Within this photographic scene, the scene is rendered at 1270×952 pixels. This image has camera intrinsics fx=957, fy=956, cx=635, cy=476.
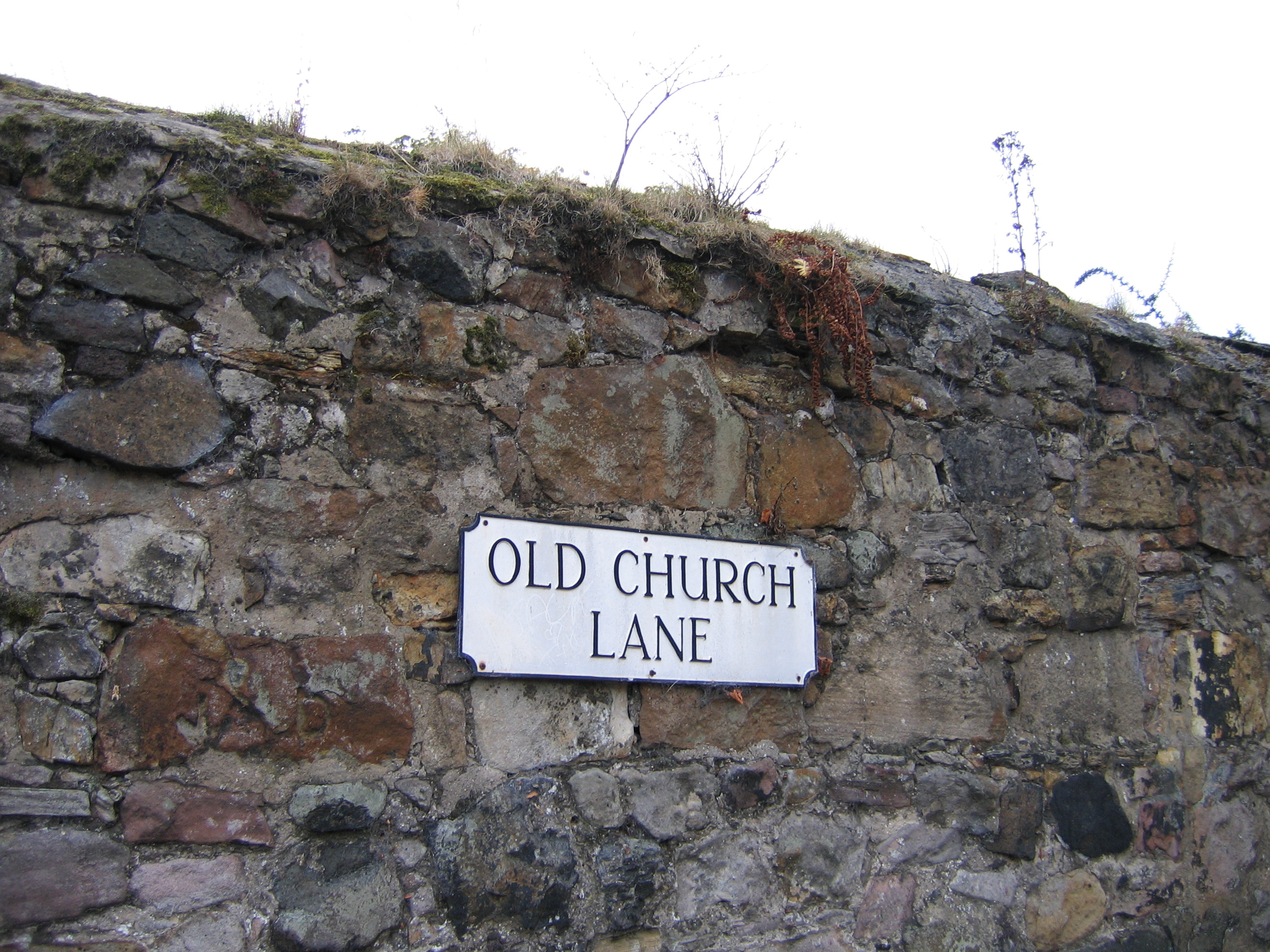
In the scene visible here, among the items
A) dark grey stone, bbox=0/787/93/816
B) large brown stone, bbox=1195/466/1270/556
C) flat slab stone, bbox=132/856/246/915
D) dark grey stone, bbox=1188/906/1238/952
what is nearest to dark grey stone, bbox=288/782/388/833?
flat slab stone, bbox=132/856/246/915

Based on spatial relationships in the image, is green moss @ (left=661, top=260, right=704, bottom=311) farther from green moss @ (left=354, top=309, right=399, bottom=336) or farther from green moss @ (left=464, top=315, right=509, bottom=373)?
green moss @ (left=354, top=309, right=399, bottom=336)

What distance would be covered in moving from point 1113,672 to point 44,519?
272 centimetres

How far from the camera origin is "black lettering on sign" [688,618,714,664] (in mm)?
2211

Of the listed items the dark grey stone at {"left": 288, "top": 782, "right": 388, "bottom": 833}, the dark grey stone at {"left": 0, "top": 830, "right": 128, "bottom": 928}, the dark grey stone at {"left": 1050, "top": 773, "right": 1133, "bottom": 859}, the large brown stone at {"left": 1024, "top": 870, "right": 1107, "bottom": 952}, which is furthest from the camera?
the dark grey stone at {"left": 1050, "top": 773, "right": 1133, "bottom": 859}

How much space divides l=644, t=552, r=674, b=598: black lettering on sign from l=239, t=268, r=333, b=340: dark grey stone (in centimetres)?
89

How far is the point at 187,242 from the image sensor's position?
1947 mm

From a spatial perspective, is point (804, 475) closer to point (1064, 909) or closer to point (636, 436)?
point (636, 436)

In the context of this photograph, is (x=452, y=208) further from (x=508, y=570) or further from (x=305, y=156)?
(x=508, y=570)

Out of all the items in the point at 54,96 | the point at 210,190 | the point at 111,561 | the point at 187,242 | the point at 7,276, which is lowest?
the point at 111,561

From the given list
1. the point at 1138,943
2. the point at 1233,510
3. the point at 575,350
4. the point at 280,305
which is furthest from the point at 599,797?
the point at 1233,510

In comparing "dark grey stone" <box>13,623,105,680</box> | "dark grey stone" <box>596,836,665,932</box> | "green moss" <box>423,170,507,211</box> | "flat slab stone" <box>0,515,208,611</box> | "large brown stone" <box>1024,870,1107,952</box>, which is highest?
"green moss" <box>423,170,507,211</box>

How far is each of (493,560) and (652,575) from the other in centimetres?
39

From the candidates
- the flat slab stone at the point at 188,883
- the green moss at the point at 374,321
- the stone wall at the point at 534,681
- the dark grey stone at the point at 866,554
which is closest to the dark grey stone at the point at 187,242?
the stone wall at the point at 534,681

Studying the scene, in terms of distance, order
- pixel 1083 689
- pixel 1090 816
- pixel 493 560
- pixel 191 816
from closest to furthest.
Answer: pixel 191 816 → pixel 493 560 → pixel 1090 816 → pixel 1083 689
